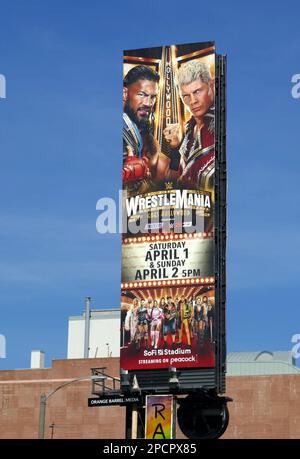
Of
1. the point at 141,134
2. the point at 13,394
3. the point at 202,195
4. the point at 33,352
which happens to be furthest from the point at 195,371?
the point at 33,352

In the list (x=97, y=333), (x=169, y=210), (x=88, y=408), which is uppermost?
(x=97, y=333)

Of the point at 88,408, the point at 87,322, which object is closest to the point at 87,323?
the point at 87,322

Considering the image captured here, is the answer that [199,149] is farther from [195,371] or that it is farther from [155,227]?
Answer: [195,371]

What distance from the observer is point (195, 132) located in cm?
5444

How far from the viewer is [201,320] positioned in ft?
173

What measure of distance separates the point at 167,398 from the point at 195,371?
2.04 m

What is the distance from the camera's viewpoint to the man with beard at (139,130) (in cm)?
5516

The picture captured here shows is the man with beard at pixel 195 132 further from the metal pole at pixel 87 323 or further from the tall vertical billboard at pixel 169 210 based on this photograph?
the metal pole at pixel 87 323

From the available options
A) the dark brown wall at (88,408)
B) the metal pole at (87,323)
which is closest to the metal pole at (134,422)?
the dark brown wall at (88,408)

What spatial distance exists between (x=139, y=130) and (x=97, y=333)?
2634 inches

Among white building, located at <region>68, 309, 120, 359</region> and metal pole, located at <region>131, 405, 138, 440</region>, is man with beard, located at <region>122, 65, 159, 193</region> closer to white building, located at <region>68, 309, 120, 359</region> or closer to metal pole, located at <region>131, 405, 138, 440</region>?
metal pole, located at <region>131, 405, 138, 440</region>

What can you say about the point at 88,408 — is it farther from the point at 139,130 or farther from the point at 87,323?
the point at 139,130
